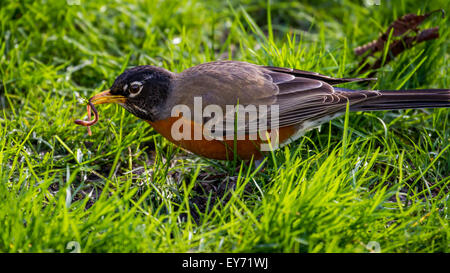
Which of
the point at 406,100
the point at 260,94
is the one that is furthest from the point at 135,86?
the point at 406,100

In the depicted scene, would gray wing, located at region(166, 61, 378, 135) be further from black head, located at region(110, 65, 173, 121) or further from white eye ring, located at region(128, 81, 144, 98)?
white eye ring, located at region(128, 81, 144, 98)

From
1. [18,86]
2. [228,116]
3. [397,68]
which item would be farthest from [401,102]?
[18,86]

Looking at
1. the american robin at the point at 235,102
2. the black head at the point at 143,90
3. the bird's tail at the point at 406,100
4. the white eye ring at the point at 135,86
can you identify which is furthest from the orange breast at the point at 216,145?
the bird's tail at the point at 406,100

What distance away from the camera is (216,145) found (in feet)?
14.0

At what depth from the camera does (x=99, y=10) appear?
636 cm

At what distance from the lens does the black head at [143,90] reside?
4.42 m

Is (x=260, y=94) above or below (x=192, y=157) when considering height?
above

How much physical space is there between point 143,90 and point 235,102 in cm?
78

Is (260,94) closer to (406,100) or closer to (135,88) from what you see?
(135,88)

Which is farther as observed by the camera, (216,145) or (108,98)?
(108,98)

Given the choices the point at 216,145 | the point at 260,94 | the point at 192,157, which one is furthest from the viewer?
the point at 192,157

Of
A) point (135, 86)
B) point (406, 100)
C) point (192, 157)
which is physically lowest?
point (192, 157)

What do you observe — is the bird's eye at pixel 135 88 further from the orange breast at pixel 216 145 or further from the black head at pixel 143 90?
the orange breast at pixel 216 145
